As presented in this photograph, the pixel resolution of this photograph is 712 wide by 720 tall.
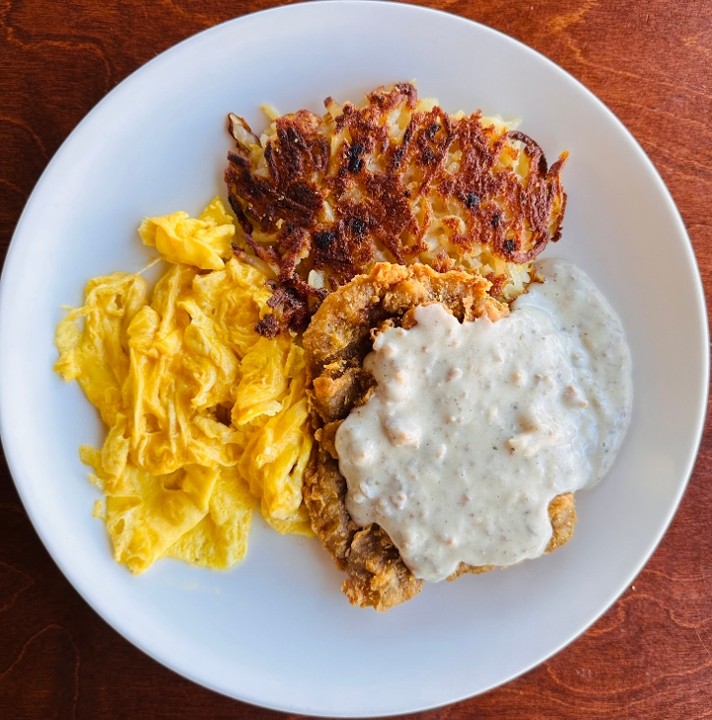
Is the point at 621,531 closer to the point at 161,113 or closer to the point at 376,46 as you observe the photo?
the point at 376,46

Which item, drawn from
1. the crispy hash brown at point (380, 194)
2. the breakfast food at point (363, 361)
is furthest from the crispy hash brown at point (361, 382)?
the crispy hash brown at point (380, 194)

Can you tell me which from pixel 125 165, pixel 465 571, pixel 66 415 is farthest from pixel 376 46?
pixel 465 571

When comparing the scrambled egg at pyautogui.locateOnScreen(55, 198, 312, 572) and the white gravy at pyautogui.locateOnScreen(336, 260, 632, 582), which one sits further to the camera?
the scrambled egg at pyautogui.locateOnScreen(55, 198, 312, 572)

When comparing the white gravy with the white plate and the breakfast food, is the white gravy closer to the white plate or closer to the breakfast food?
the breakfast food

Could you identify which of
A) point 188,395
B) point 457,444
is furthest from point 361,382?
point 188,395

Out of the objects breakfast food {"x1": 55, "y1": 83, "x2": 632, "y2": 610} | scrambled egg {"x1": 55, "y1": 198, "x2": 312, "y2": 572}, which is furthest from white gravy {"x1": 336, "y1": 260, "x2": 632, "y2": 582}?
scrambled egg {"x1": 55, "y1": 198, "x2": 312, "y2": 572}

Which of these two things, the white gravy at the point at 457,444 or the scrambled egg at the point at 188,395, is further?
the scrambled egg at the point at 188,395

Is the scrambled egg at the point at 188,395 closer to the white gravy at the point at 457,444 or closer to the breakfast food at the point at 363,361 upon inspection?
the breakfast food at the point at 363,361
